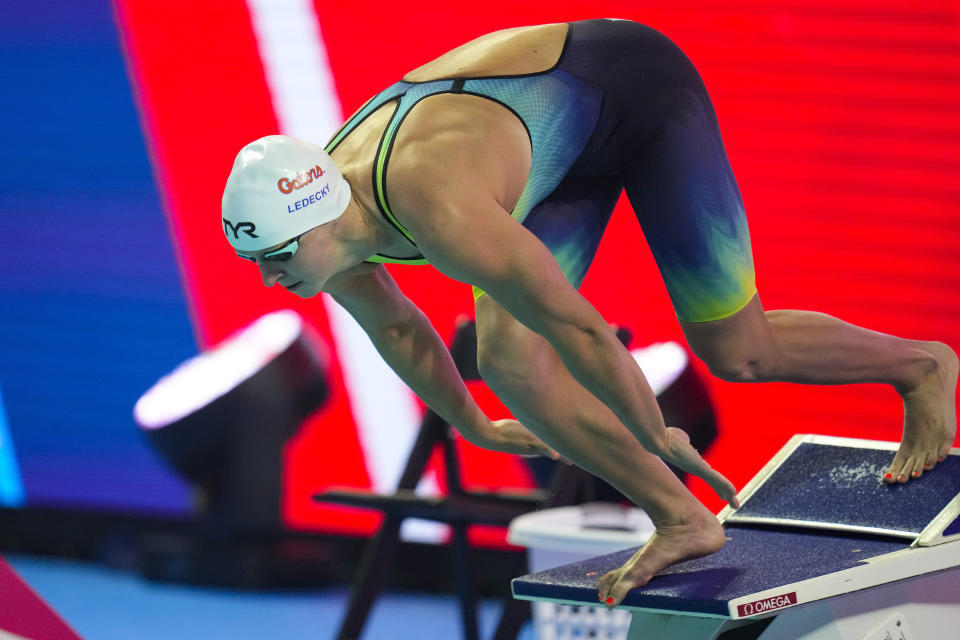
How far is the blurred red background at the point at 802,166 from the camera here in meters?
4.32

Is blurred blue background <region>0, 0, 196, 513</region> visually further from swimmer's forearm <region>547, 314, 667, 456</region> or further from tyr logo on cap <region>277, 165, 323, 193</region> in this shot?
swimmer's forearm <region>547, 314, 667, 456</region>

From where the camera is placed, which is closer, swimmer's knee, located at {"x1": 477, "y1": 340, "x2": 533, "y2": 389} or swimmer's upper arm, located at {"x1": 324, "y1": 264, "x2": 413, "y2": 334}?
swimmer's knee, located at {"x1": 477, "y1": 340, "x2": 533, "y2": 389}

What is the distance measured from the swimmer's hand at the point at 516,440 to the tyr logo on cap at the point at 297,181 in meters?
0.90

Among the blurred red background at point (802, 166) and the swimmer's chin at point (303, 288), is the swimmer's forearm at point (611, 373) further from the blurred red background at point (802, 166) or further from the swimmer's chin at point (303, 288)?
the blurred red background at point (802, 166)

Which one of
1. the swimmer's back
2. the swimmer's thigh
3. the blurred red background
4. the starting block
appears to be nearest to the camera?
the starting block

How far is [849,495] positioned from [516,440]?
95 centimetres

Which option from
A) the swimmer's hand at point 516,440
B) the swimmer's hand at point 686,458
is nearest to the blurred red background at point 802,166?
the swimmer's hand at point 516,440

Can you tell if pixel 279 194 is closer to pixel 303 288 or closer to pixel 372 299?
pixel 303 288

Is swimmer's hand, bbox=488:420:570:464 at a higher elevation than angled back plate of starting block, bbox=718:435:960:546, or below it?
higher

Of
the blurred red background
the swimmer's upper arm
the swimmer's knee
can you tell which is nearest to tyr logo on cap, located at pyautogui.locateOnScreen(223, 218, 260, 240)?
the swimmer's upper arm

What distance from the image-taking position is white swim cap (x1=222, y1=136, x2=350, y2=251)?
8.04ft

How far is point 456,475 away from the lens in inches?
161

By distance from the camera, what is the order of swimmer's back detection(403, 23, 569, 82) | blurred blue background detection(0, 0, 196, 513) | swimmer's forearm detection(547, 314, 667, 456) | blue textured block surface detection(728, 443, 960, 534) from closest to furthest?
swimmer's forearm detection(547, 314, 667, 456) < swimmer's back detection(403, 23, 569, 82) < blue textured block surface detection(728, 443, 960, 534) < blurred blue background detection(0, 0, 196, 513)

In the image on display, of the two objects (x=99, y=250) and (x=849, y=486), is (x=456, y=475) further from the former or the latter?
(x=99, y=250)
